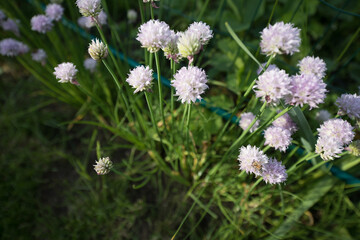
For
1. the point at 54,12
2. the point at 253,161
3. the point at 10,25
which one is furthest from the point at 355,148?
the point at 10,25

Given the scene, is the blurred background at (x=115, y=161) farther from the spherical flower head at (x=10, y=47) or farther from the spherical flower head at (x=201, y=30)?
the spherical flower head at (x=201, y=30)

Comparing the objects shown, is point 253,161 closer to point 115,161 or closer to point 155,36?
point 155,36

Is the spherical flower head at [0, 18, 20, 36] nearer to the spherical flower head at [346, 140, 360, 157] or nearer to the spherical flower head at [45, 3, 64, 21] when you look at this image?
the spherical flower head at [45, 3, 64, 21]

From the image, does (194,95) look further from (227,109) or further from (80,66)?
(80,66)

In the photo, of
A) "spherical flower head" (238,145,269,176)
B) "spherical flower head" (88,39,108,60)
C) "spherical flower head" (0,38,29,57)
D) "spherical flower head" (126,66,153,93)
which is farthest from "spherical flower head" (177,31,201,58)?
"spherical flower head" (0,38,29,57)

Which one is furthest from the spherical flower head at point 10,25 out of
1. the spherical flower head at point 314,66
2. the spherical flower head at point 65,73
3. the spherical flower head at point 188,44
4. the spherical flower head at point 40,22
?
the spherical flower head at point 314,66
